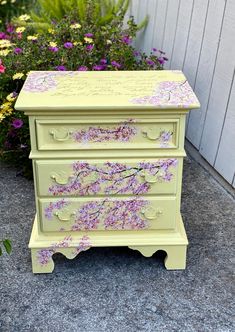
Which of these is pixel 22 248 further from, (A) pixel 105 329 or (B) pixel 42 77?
(B) pixel 42 77

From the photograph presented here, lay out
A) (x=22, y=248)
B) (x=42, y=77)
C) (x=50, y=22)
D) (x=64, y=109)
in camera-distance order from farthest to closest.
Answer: (x=50, y=22)
(x=22, y=248)
(x=42, y=77)
(x=64, y=109)

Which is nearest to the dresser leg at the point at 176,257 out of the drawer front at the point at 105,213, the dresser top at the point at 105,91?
the drawer front at the point at 105,213

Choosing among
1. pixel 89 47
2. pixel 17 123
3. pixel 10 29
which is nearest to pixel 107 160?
pixel 17 123

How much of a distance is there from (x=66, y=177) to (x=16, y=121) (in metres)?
0.94

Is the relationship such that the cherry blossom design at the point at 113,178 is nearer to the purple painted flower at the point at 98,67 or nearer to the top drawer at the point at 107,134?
the top drawer at the point at 107,134

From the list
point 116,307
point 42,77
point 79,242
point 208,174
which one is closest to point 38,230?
point 79,242

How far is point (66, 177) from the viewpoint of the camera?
2297mm

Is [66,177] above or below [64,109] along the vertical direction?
below

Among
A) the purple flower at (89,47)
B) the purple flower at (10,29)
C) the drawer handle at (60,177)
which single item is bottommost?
the purple flower at (10,29)

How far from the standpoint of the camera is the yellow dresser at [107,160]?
2182mm

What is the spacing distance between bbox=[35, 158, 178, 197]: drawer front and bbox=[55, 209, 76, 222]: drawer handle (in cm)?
9

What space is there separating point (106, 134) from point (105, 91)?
21cm

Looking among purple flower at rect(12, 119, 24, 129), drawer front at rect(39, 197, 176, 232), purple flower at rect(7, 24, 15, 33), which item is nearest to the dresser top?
drawer front at rect(39, 197, 176, 232)

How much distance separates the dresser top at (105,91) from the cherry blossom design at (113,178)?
279 millimetres
